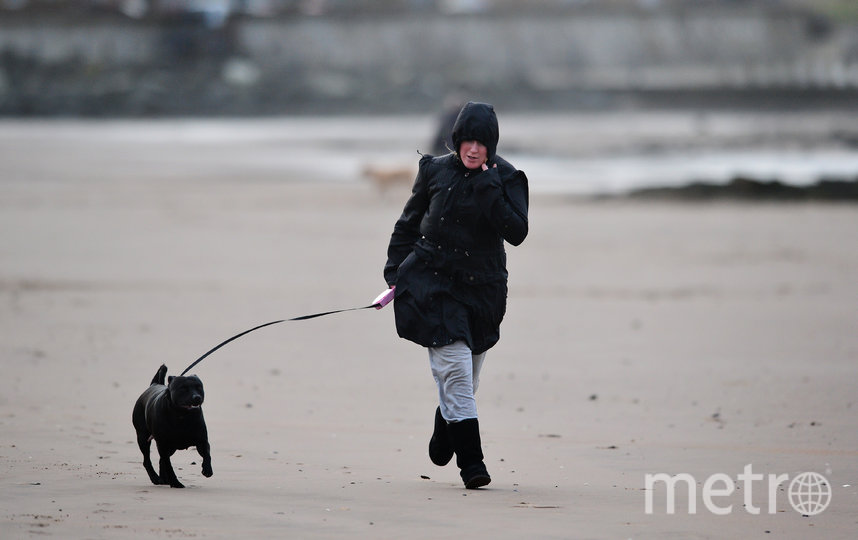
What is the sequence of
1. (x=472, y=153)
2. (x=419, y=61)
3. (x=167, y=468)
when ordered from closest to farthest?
(x=167, y=468) < (x=472, y=153) < (x=419, y=61)

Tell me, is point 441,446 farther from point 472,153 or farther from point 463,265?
point 472,153

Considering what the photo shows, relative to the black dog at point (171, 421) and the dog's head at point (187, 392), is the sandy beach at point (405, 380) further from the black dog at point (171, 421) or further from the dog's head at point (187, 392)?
the dog's head at point (187, 392)

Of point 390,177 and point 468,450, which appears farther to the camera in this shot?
point 390,177

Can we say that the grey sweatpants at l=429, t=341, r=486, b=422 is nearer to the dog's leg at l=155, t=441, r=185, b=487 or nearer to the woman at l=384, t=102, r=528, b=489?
the woman at l=384, t=102, r=528, b=489

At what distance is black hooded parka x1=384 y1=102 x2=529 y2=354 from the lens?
5012 mm

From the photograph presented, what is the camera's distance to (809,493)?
203 inches

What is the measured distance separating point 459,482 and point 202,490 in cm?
111

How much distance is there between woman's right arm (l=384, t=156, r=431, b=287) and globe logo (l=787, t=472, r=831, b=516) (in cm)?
181

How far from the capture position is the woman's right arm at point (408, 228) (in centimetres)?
520

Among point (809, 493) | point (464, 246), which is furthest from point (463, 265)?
point (809, 493)

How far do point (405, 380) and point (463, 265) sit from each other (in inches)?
123

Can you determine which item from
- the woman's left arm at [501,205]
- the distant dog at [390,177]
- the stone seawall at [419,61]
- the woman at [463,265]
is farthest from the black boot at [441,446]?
the stone seawall at [419,61]

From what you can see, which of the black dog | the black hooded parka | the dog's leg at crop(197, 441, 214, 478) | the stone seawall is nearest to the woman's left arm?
the black hooded parka

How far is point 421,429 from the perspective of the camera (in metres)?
6.72
